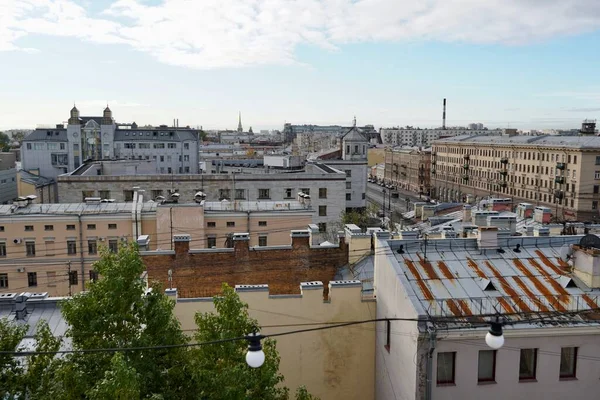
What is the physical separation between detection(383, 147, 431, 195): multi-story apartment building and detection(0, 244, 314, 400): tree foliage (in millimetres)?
119879

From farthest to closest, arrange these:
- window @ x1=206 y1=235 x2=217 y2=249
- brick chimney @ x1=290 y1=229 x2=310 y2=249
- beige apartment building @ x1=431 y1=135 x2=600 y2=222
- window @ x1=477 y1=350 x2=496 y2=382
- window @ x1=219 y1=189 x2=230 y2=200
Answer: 1. beige apartment building @ x1=431 y1=135 x2=600 y2=222
2. window @ x1=219 y1=189 x2=230 y2=200
3. window @ x1=206 y1=235 x2=217 y2=249
4. brick chimney @ x1=290 y1=229 x2=310 y2=249
5. window @ x1=477 y1=350 x2=496 y2=382

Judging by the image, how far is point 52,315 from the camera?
1758cm

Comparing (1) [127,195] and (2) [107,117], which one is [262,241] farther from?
(2) [107,117]

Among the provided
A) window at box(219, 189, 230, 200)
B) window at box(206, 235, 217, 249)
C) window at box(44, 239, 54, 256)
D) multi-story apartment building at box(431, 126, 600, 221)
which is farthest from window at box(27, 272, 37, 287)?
multi-story apartment building at box(431, 126, 600, 221)

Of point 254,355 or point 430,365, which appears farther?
point 430,365

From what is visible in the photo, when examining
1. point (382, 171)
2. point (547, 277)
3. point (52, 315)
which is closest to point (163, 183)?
point (52, 315)

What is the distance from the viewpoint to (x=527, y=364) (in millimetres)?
15977

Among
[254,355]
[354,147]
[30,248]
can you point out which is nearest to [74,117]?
[354,147]

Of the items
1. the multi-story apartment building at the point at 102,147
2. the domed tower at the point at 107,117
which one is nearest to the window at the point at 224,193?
the multi-story apartment building at the point at 102,147

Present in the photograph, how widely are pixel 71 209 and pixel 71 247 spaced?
3.11 m

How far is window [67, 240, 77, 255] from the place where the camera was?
38.6 m

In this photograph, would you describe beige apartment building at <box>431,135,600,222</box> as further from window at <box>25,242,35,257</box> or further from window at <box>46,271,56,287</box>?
window at <box>25,242,35,257</box>

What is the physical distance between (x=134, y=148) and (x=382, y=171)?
248 ft

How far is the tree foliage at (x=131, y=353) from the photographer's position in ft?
36.1
